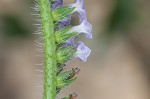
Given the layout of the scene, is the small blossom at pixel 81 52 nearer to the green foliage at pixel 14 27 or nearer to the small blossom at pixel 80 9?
the small blossom at pixel 80 9

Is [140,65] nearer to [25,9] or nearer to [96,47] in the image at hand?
[96,47]

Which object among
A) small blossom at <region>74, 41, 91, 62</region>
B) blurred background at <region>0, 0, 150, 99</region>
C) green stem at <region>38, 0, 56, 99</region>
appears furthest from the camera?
blurred background at <region>0, 0, 150, 99</region>

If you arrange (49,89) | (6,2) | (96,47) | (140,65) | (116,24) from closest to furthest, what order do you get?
(49,89), (116,24), (96,47), (6,2), (140,65)

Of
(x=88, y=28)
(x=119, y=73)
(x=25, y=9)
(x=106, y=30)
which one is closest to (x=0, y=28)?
(x=25, y=9)

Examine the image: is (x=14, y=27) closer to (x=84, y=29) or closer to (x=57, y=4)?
(x=84, y=29)

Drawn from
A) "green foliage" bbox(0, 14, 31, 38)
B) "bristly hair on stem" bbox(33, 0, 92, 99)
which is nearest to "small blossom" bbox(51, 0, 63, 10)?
"bristly hair on stem" bbox(33, 0, 92, 99)

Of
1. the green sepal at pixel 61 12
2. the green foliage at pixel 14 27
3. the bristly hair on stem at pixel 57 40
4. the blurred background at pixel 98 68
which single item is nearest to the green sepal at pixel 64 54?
the bristly hair on stem at pixel 57 40

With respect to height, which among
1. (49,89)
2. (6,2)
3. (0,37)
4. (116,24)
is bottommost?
(49,89)

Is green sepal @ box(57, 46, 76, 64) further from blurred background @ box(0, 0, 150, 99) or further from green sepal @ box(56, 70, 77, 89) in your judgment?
blurred background @ box(0, 0, 150, 99)
